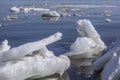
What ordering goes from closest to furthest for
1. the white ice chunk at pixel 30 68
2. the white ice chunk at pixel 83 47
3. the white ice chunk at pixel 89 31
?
the white ice chunk at pixel 30 68 → the white ice chunk at pixel 83 47 → the white ice chunk at pixel 89 31

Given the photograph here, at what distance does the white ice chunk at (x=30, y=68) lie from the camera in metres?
8.61

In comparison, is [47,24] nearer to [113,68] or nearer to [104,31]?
[104,31]

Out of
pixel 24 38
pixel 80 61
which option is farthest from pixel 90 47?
pixel 24 38

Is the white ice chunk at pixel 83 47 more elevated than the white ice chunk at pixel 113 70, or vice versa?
the white ice chunk at pixel 113 70

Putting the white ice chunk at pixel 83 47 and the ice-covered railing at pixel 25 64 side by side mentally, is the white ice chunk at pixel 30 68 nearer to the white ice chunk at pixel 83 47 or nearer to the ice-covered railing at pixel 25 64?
the ice-covered railing at pixel 25 64

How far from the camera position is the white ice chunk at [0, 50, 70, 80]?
28.2 feet

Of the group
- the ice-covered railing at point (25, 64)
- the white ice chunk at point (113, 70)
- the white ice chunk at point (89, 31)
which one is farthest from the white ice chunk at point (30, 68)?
the white ice chunk at point (89, 31)

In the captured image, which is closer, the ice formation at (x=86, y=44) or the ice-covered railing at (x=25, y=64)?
the ice-covered railing at (x=25, y=64)

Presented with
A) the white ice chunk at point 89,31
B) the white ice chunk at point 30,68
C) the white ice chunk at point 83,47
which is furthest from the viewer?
the white ice chunk at point 89,31

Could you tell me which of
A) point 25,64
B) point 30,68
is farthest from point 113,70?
point 25,64

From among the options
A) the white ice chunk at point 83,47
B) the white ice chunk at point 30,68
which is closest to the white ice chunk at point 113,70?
the white ice chunk at point 30,68

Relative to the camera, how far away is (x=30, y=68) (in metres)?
8.85

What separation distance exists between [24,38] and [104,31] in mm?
4845

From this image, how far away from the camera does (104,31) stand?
20703 millimetres
